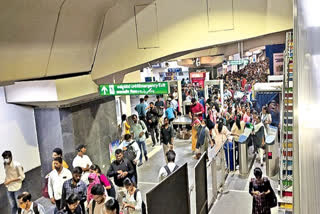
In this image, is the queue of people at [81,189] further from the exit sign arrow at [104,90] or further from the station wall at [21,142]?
the exit sign arrow at [104,90]

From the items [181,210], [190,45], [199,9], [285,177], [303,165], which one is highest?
[199,9]

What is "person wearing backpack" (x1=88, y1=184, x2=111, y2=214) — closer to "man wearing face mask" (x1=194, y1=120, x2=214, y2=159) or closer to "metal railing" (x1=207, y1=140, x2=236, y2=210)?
"metal railing" (x1=207, y1=140, x2=236, y2=210)

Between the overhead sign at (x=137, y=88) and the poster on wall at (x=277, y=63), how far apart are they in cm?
928

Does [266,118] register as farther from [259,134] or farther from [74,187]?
[74,187]

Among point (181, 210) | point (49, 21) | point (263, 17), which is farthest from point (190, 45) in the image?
point (181, 210)

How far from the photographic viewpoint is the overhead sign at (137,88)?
29.4 ft

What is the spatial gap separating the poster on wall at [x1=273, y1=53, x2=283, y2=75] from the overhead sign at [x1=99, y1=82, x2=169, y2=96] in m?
9.28

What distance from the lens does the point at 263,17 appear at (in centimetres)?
916

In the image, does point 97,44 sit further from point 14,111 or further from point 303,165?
point 303,165

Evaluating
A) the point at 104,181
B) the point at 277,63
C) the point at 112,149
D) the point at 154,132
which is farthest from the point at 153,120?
the point at 277,63

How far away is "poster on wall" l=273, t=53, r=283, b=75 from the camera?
658 inches

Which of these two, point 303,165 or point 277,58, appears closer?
point 303,165

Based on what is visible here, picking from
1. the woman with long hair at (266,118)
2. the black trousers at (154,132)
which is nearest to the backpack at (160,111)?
the black trousers at (154,132)

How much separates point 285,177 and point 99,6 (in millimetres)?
5984
